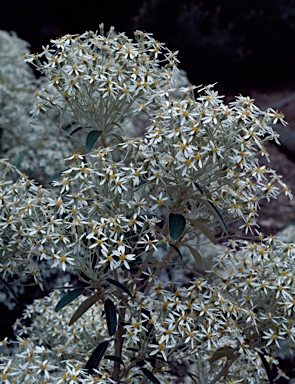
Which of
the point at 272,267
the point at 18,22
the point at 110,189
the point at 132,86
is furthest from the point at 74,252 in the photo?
the point at 18,22

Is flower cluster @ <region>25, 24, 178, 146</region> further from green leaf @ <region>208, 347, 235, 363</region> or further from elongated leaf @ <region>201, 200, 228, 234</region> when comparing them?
green leaf @ <region>208, 347, 235, 363</region>

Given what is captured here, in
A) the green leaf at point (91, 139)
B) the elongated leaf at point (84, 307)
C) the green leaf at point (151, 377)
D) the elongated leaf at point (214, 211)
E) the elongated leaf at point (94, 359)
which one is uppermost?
the elongated leaf at point (214, 211)

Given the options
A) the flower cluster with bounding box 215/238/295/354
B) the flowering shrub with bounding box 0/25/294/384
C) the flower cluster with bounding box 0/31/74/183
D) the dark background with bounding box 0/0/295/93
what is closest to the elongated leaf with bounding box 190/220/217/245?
the flowering shrub with bounding box 0/25/294/384

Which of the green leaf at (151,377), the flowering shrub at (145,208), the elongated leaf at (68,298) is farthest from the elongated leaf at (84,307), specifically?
the green leaf at (151,377)

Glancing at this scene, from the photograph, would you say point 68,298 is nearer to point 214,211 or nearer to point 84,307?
point 84,307

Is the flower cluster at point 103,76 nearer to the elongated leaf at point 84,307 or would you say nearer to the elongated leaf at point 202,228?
the elongated leaf at point 202,228

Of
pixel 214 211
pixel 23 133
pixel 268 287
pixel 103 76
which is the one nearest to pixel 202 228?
pixel 214 211
